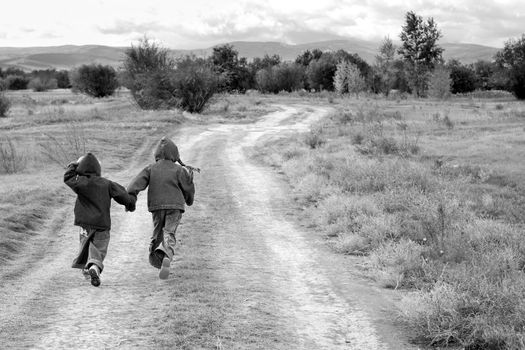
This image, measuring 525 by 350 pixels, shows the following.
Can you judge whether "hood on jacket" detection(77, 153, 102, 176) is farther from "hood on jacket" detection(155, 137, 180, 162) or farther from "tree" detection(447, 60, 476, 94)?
"tree" detection(447, 60, 476, 94)

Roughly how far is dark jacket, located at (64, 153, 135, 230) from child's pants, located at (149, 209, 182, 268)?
0.70m

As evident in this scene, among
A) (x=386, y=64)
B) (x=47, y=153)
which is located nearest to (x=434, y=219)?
(x=47, y=153)

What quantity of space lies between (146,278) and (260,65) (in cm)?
8777

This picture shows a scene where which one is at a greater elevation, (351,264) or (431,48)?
(431,48)

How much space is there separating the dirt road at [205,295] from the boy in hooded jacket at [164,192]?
0.48 meters

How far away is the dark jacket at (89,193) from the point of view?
7.71 meters

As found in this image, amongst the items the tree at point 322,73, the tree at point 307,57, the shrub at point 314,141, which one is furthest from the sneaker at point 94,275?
Answer: the tree at point 307,57

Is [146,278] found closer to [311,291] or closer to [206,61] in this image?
[311,291]

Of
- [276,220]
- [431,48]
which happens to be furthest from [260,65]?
[276,220]

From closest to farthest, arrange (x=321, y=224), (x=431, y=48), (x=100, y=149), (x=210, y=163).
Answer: (x=321, y=224) → (x=210, y=163) → (x=100, y=149) → (x=431, y=48)

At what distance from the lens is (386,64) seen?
7625 cm

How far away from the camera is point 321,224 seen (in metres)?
11.6

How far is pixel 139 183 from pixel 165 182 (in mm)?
350

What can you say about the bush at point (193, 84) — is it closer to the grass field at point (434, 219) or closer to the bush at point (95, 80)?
the grass field at point (434, 219)
